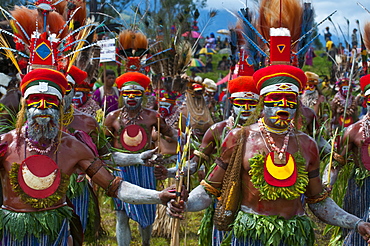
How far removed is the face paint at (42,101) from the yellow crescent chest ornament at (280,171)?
1512mm

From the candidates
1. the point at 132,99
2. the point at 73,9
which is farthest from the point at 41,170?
the point at 132,99

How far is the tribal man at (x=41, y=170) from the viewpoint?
4004mm

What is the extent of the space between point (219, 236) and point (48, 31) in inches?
83.2

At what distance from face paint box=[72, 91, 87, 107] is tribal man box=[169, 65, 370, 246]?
3.87 metres

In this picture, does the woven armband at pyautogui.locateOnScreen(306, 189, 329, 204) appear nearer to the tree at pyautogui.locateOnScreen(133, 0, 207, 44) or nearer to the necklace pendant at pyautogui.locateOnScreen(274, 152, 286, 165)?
the necklace pendant at pyautogui.locateOnScreen(274, 152, 286, 165)

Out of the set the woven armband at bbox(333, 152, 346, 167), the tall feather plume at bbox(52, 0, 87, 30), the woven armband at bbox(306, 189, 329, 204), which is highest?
the tall feather plume at bbox(52, 0, 87, 30)

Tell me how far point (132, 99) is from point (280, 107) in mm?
3439

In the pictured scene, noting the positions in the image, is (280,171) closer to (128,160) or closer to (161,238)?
(128,160)

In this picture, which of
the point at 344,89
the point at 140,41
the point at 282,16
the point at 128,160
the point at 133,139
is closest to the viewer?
the point at 282,16

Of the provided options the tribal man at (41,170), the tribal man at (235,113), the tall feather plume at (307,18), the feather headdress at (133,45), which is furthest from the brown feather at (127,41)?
the tribal man at (41,170)

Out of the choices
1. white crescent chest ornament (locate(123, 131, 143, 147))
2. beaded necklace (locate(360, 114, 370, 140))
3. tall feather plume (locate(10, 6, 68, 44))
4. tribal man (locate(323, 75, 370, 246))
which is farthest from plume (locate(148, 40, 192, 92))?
tall feather plume (locate(10, 6, 68, 44))

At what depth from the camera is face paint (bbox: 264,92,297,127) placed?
13.5 ft

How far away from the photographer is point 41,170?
4043mm

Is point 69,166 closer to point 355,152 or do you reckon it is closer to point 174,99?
point 355,152
